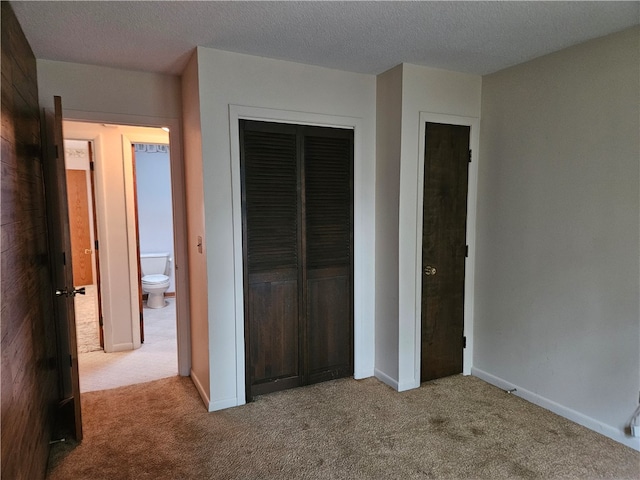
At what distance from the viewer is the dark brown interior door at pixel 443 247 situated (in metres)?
3.02

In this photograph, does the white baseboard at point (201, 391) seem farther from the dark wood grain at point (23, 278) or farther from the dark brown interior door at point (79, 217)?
the dark brown interior door at point (79, 217)

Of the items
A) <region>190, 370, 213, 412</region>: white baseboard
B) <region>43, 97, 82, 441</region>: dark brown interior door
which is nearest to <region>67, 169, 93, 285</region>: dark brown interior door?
<region>43, 97, 82, 441</region>: dark brown interior door

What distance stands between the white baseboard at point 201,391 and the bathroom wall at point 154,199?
3.16 meters

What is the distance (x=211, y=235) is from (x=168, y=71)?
1312 millimetres

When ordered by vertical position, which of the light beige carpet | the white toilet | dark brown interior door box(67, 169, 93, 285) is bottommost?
the light beige carpet

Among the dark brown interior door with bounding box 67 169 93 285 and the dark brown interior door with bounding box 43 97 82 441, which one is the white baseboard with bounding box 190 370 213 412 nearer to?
the dark brown interior door with bounding box 43 97 82 441

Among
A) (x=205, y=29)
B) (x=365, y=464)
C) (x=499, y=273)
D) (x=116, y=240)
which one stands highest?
(x=205, y=29)

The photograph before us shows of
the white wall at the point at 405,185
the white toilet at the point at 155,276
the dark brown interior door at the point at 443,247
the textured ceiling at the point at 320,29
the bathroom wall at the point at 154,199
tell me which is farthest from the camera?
the bathroom wall at the point at 154,199

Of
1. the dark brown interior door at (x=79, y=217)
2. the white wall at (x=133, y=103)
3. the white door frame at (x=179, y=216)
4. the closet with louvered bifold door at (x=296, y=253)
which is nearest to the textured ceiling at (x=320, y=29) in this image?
the white wall at (x=133, y=103)

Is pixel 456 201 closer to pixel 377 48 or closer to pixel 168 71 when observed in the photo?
pixel 377 48

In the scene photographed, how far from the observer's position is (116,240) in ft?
12.2

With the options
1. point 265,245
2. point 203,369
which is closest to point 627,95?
point 265,245

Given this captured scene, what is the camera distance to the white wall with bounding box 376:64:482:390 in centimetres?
288

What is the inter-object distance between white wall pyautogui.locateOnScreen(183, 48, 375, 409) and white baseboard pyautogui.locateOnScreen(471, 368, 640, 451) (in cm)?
177
